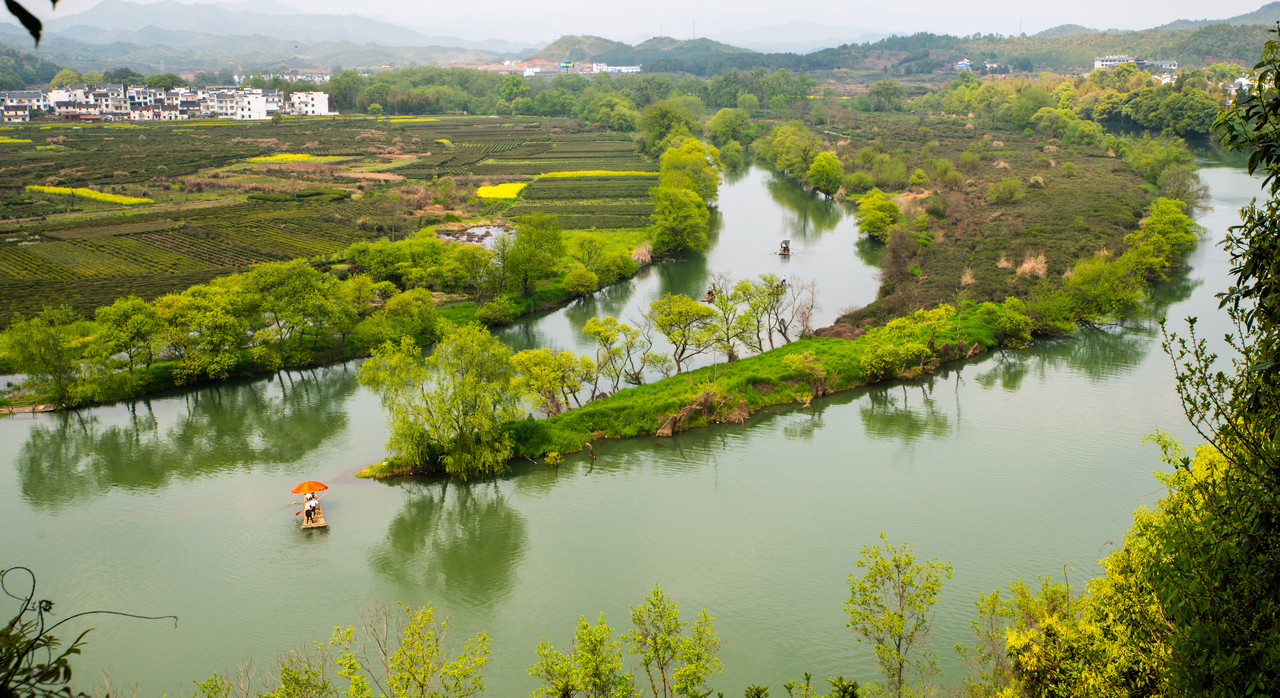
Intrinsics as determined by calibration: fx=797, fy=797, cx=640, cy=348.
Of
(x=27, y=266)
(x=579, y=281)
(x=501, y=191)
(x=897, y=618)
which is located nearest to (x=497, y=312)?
(x=579, y=281)

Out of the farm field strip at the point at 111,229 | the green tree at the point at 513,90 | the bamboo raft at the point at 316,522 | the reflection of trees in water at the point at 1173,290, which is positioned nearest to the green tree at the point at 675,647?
the bamboo raft at the point at 316,522

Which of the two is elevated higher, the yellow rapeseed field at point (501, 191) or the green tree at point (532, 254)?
the yellow rapeseed field at point (501, 191)

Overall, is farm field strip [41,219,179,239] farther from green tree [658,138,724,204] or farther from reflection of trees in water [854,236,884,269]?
reflection of trees in water [854,236,884,269]

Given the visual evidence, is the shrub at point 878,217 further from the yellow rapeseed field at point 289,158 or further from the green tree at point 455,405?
the yellow rapeseed field at point 289,158

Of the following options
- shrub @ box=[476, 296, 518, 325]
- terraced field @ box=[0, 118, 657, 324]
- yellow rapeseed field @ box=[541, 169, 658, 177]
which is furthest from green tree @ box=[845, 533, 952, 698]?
yellow rapeseed field @ box=[541, 169, 658, 177]

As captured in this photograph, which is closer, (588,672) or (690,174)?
(588,672)

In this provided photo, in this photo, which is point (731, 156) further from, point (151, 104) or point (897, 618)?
point (151, 104)

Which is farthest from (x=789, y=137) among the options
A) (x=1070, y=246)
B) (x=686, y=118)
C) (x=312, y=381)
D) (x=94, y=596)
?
(x=94, y=596)
